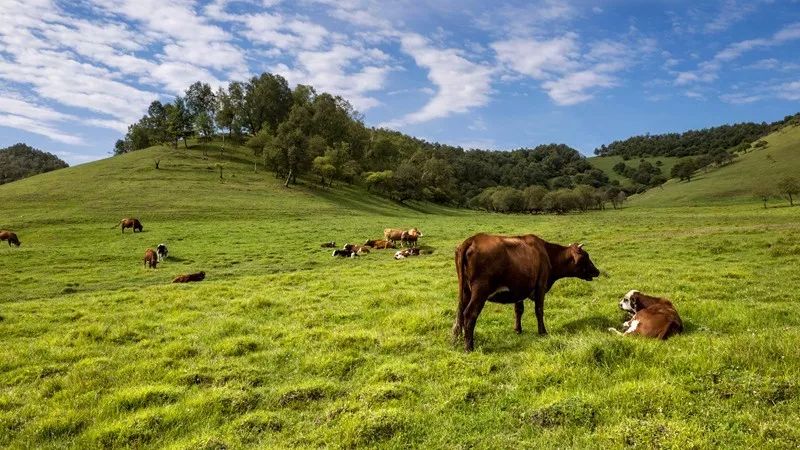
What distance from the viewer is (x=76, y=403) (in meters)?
7.55


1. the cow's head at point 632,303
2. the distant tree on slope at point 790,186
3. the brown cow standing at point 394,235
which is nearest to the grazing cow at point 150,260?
the brown cow standing at point 394,235

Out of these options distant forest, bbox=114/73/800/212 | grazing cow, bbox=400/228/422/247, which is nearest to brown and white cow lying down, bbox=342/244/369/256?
grazing cow, bbox=400/228/422/247

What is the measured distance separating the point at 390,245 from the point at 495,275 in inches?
964

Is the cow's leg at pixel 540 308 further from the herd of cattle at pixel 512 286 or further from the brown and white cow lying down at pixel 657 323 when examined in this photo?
the brown and white cow lying down at pixel 657 323

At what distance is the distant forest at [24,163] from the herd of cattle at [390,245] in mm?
117919

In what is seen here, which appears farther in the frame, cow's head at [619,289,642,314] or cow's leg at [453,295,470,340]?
cow's head at [619,289,642,314]

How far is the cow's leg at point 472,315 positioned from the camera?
9266 mm

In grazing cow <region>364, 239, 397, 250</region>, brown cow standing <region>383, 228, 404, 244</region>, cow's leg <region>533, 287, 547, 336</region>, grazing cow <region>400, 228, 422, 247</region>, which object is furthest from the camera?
brown cow standing <region>383, 228, 404, 244</region>

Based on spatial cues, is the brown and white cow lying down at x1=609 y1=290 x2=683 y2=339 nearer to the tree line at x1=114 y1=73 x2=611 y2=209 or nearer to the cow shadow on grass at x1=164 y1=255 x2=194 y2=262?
the cow shadow on grass at x1=164 y1=255 x2=194 y2=262

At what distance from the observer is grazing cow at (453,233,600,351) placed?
31.4 feet

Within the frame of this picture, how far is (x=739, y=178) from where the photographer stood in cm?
12112

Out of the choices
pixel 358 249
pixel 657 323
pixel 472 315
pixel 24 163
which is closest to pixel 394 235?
pixel 358 249

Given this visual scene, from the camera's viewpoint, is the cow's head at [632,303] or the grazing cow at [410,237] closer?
the cow's head at [632,303]

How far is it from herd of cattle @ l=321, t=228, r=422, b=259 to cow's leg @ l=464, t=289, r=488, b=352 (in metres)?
19.3
